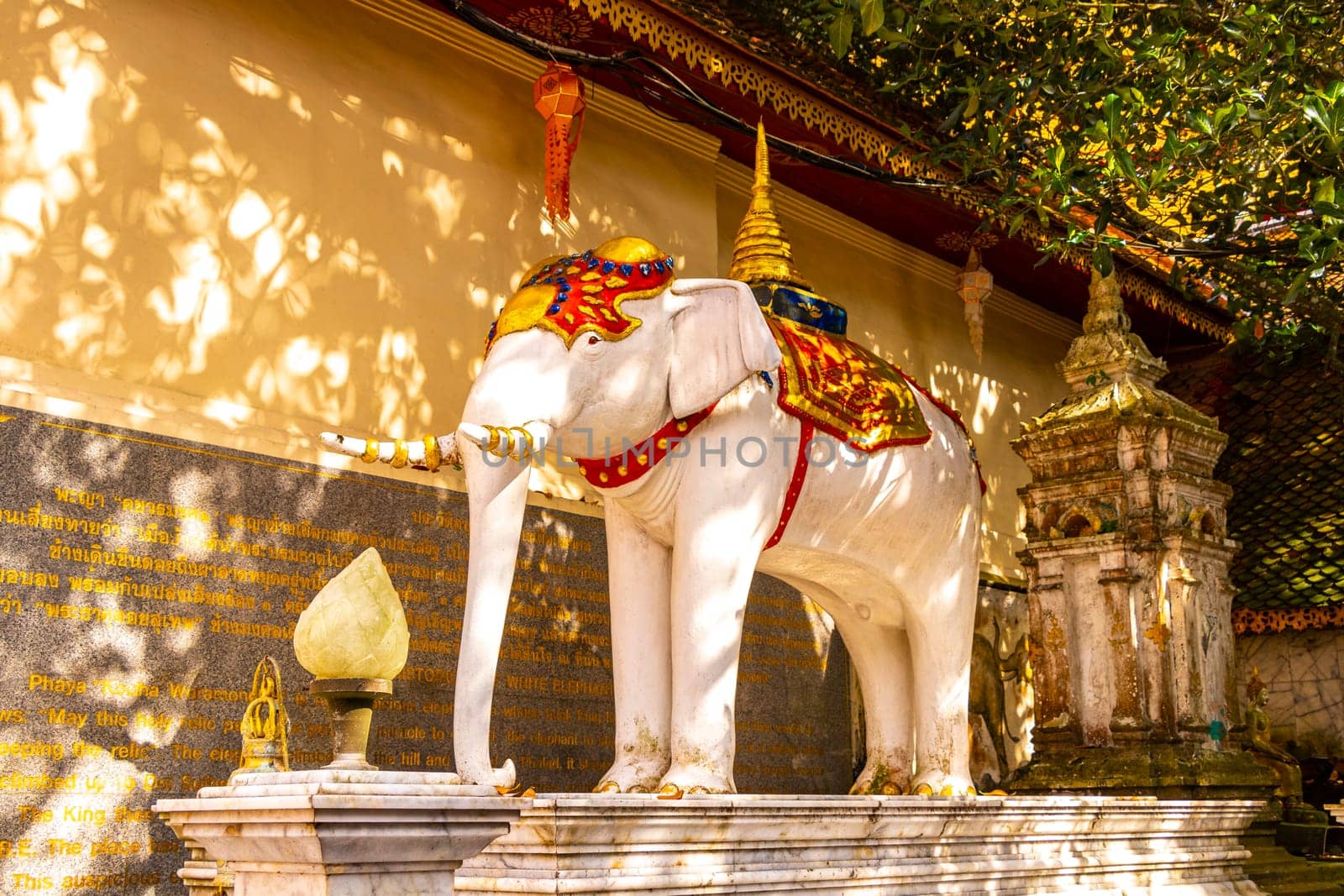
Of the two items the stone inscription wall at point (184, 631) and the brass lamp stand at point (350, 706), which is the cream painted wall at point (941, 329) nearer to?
the stone inscription wall at point (184, 631)

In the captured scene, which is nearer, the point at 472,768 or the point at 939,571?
the point at 472,768

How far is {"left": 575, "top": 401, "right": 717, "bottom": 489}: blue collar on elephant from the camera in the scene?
4.64 metres

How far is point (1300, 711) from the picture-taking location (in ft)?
30.8

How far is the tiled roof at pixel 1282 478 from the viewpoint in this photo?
9.22 metres

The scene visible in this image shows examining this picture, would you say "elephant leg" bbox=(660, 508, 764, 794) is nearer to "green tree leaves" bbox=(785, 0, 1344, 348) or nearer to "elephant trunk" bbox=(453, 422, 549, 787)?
"elephant trunk" bbox=(453, 422, 549, 787)

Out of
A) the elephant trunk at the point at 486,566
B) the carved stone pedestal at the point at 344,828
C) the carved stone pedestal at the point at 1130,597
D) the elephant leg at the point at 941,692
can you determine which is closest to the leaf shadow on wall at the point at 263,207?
the elephant trunk at the point at 486,566

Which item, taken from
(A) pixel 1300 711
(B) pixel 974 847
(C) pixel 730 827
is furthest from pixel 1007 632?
(C) pixel 730 827

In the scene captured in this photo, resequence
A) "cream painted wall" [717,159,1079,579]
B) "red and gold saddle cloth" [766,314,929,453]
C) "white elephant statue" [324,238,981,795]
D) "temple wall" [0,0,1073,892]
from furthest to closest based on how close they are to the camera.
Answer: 1. "cream painted wall" [717,159,1079,579]
2. "red and gold saddle cloth" [766,314,929,453]
3. "temple wall" [0,0,1073,892]
4. "white elephant statue" [324,238,981,795]

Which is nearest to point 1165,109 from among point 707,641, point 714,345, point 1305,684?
point 714,345

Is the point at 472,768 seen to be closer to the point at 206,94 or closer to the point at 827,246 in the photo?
the point at 206,94

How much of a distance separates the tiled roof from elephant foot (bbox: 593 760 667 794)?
6.05 m

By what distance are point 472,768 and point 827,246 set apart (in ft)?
17.5

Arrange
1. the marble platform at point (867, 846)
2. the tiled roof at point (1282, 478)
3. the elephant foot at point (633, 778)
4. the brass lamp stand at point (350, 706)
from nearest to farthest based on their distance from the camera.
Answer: the brass lamp stand at point (350, 706) < the marble platform at point (867, 846) < the elephant foot at point (633, 778) < the tiled roof at point (1282, 478)

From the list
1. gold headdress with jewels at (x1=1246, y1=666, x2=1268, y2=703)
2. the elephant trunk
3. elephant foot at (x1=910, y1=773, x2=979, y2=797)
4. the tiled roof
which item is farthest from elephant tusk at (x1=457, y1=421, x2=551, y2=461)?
the tiled roof
